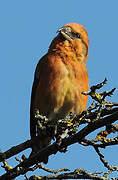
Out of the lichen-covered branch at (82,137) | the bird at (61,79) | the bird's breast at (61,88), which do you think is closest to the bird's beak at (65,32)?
the bird at (61,79)

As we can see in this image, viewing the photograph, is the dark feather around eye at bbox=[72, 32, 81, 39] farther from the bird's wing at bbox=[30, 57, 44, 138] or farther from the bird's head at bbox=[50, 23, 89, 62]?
the bird's wing at bbox=[30, 57, 44, 138]

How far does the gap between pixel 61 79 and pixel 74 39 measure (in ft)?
3.62

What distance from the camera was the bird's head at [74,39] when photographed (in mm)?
6660

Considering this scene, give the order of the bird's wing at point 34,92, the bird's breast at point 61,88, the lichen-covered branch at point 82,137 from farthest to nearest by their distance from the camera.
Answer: the bird's wing at point 34,92, the bird's breast at point 61,88, the lichen-covered branch at point 82,137

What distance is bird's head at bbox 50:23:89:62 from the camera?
262 inches

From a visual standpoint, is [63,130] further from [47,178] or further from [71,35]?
[71,35]

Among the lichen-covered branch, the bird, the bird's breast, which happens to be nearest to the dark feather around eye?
the bird

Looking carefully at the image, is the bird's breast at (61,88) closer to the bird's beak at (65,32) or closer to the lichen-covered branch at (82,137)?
the bird's beak at (65,32)

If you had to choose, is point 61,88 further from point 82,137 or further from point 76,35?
point 82,137

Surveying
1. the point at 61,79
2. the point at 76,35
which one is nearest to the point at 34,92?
the point at 61,79

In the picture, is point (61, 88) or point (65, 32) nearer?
point (61, 88)

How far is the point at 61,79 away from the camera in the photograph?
6020 millimetres

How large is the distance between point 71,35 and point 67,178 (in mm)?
3921

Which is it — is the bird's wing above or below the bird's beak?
below
